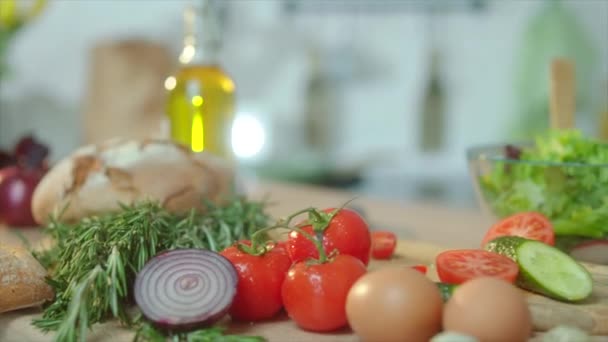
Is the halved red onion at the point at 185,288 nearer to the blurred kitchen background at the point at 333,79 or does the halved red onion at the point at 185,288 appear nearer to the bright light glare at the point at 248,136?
the blurred kitchen background at the point at 333,79

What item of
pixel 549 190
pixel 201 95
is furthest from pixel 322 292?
pixel 201 95

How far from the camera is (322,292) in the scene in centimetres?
83

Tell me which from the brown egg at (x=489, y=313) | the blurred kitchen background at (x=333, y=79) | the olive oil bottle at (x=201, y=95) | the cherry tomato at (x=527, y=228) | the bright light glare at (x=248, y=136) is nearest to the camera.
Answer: the brown egg at (x=489, y=313)

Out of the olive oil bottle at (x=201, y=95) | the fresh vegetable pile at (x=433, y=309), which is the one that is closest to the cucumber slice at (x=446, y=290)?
the fresh vegetable pile at (x=433, y=309)

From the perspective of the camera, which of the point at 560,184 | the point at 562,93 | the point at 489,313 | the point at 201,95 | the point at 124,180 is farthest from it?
the point at 201,95

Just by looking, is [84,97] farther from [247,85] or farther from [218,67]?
[218,67]

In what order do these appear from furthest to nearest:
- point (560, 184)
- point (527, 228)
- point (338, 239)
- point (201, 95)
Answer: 1. point (201, 95)
2. point (560, 184)
3. point (527, 228)
4. point (338, 239)

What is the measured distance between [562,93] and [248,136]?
6.16 feet

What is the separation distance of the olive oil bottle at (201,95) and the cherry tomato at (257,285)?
88 centimetres

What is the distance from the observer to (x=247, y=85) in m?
3.36

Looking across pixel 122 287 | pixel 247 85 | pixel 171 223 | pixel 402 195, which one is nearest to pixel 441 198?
Answer: pixel 402 195

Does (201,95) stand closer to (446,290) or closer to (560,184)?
(560,184)

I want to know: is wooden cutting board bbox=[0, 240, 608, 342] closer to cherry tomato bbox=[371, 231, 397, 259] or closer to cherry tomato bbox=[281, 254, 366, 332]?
cherry tomato bbox=[281, 254, 366, 332]

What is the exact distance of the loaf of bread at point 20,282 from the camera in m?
0.92
